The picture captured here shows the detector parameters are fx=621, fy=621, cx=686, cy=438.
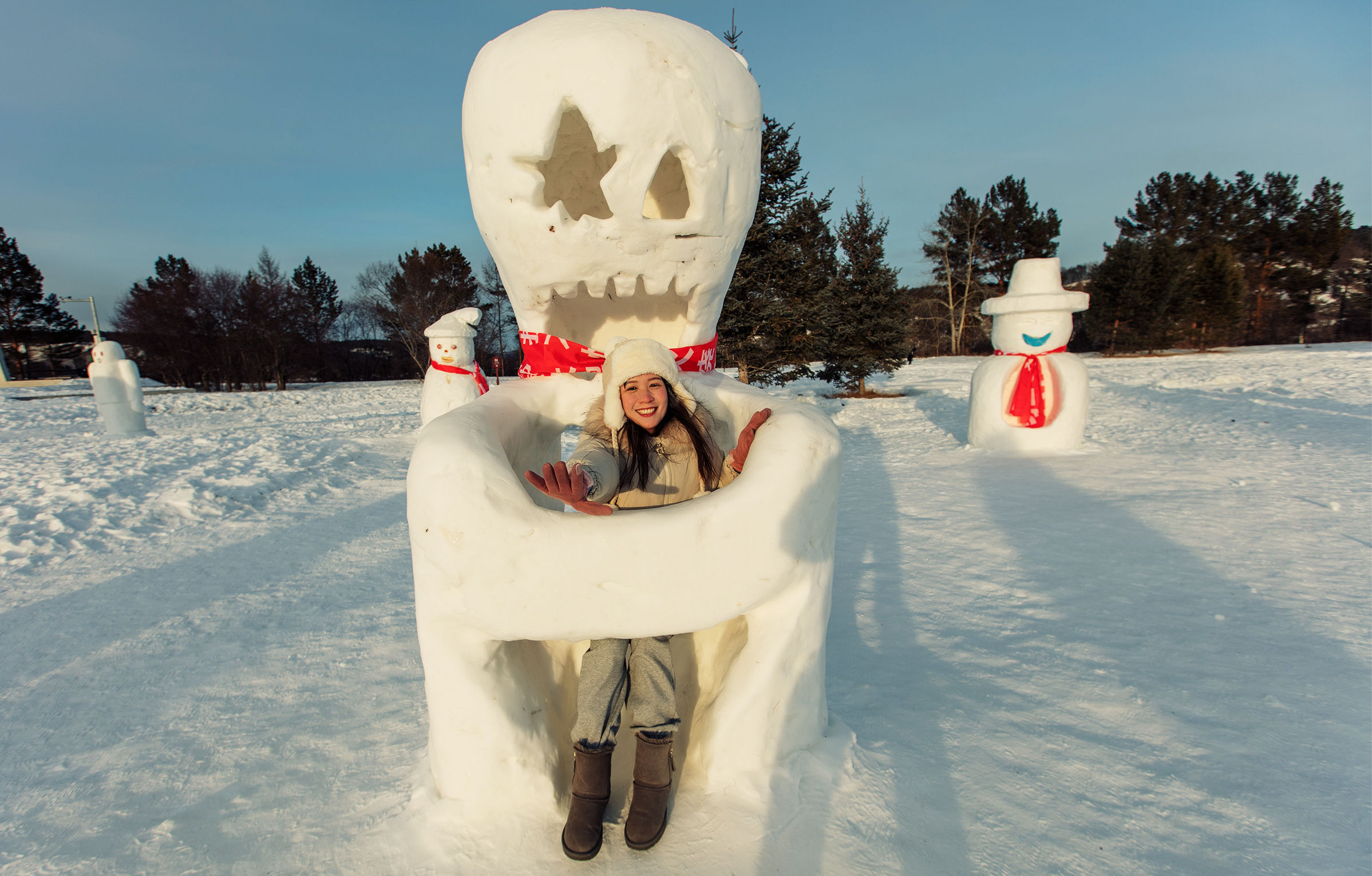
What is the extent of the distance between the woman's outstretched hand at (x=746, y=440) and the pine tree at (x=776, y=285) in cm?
781

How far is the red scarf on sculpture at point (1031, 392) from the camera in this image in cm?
623

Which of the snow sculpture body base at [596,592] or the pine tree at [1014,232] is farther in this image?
the pine tree at [1014,232]

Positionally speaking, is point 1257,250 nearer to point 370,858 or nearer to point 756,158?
point 756,158

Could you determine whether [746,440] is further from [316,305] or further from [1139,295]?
[316,305]

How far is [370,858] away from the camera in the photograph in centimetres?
154

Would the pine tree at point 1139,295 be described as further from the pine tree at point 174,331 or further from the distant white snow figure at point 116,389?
the pine tree at point 174,331

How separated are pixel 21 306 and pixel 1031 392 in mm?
32817

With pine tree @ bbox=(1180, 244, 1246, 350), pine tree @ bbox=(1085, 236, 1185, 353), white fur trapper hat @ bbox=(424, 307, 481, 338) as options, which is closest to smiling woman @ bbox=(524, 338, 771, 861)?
white fur trapper hat @ bbox=(424, 307, 481, 338)

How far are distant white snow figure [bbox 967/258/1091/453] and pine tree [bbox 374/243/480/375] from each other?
70.8 feet

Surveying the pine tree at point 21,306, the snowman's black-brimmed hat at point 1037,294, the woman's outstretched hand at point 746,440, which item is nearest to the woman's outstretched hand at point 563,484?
the woman's outstretched hand at point 746,440

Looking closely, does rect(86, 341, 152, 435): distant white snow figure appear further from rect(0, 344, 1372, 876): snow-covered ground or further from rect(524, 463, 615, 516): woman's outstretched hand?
rect(524, 463, 615, 516): woman's outstretched hand

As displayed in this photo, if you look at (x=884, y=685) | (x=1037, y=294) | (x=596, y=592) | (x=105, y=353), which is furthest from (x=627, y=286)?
(x=105, y=353)

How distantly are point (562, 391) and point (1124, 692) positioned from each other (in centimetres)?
220

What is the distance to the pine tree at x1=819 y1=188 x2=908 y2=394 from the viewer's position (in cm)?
1183
